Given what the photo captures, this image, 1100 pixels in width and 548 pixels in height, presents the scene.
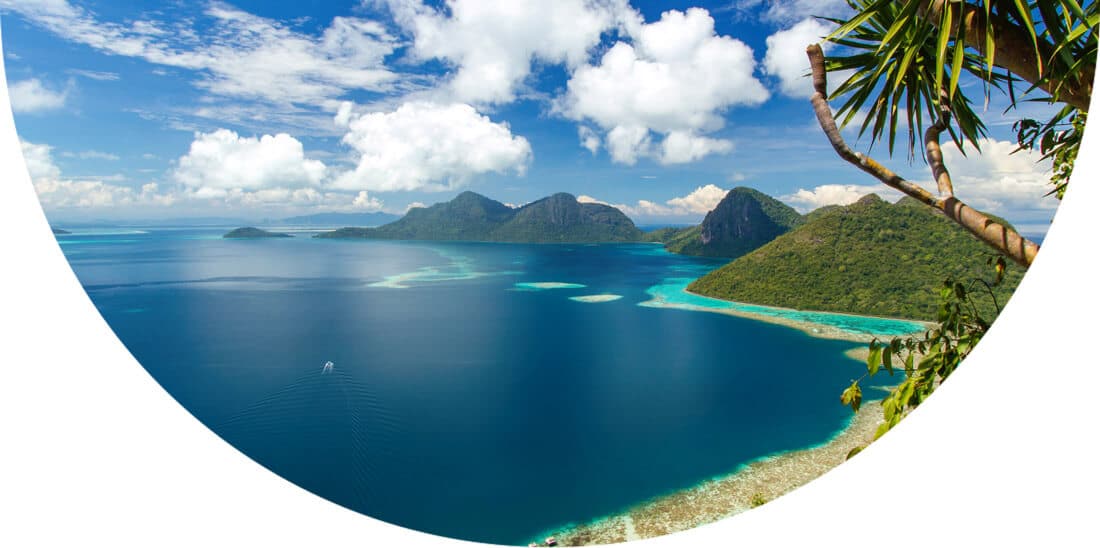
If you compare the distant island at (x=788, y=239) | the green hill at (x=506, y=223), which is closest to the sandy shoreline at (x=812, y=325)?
the distant island at (x=788, y=239)

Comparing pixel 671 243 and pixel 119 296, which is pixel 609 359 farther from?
pixel 671 243

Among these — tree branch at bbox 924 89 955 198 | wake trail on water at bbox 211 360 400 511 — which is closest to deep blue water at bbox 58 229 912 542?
wake trail on water at bbox 211 360 400 511

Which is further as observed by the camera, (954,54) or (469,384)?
(469,384)

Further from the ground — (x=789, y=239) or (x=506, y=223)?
(x=506, y=223)

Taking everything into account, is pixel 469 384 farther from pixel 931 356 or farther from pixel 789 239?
pixel 789 239

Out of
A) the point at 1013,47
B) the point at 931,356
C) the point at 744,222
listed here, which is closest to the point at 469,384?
the point at 931,356

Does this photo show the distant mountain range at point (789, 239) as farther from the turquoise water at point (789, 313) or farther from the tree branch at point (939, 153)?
the tree branch at point (939, 153)

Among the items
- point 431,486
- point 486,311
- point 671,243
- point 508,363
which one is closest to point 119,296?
point 486,311
